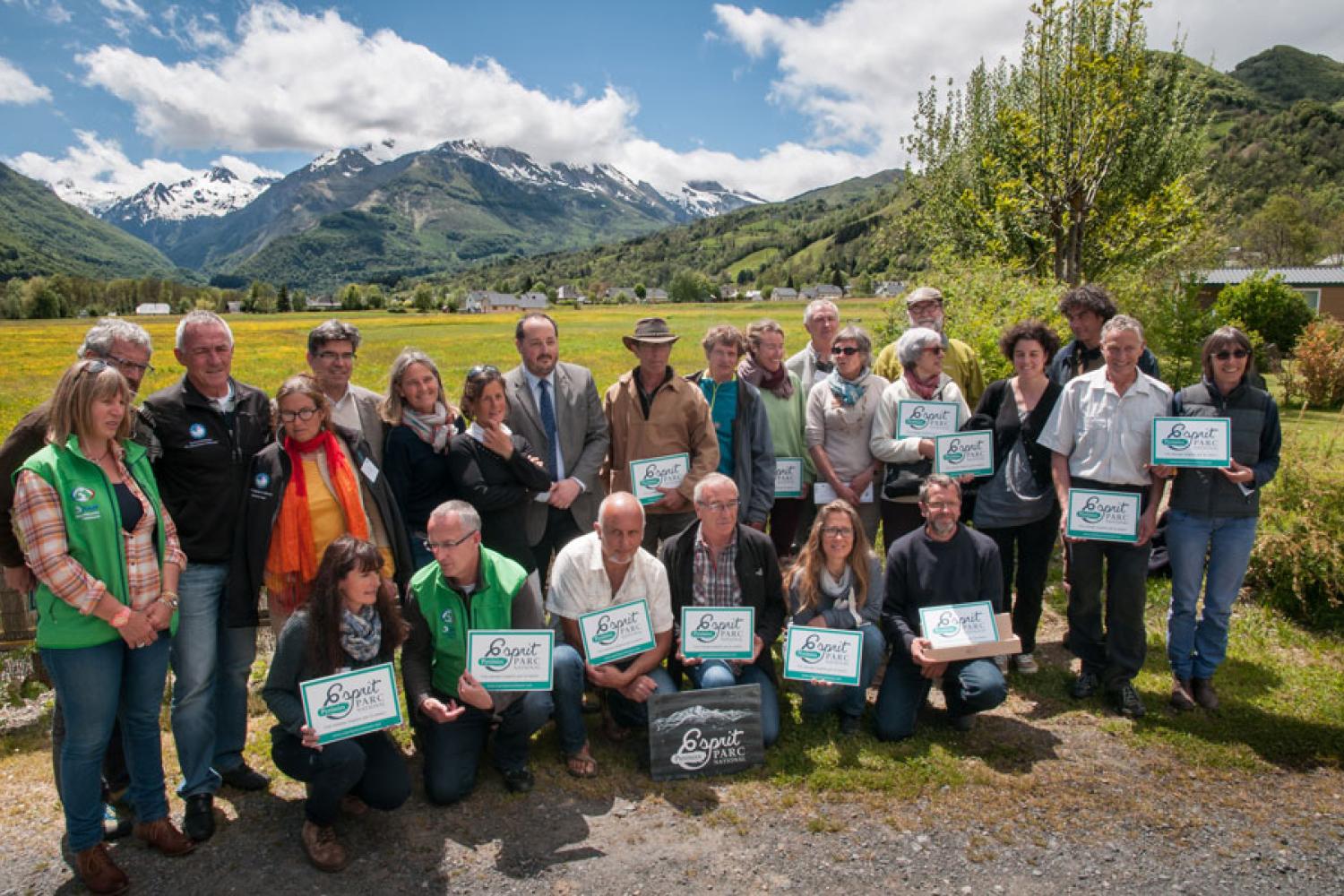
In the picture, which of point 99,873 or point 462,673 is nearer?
point 99,873

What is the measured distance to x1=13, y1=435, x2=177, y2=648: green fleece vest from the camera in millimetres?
3748

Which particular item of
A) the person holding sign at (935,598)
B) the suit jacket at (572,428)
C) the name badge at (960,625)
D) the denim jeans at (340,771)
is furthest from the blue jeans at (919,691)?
the denim jeans at (340,771)

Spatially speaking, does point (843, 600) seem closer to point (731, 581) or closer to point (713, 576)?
point (731, 581)

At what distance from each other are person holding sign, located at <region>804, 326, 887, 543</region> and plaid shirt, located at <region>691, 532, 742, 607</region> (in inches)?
50.4

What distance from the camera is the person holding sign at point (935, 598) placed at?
17.7 feet

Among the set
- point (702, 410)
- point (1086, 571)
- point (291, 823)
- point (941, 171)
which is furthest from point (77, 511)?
point (941, 171)

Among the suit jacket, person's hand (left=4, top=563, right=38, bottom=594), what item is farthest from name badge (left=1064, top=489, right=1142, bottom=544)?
person's hand (left=4, top=563, right=38, bottom=594)

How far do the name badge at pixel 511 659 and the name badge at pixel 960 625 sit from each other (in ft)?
8.31

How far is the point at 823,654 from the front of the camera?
5.32 metres

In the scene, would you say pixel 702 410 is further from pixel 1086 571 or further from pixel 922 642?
pixel 1086 571

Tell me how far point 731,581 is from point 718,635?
0.41 metres

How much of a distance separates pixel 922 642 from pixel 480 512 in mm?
3185

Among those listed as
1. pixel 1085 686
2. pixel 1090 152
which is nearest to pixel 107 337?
pixel 1085 686

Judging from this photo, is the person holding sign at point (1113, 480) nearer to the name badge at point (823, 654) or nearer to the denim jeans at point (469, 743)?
the name badge at point (823, 654)
